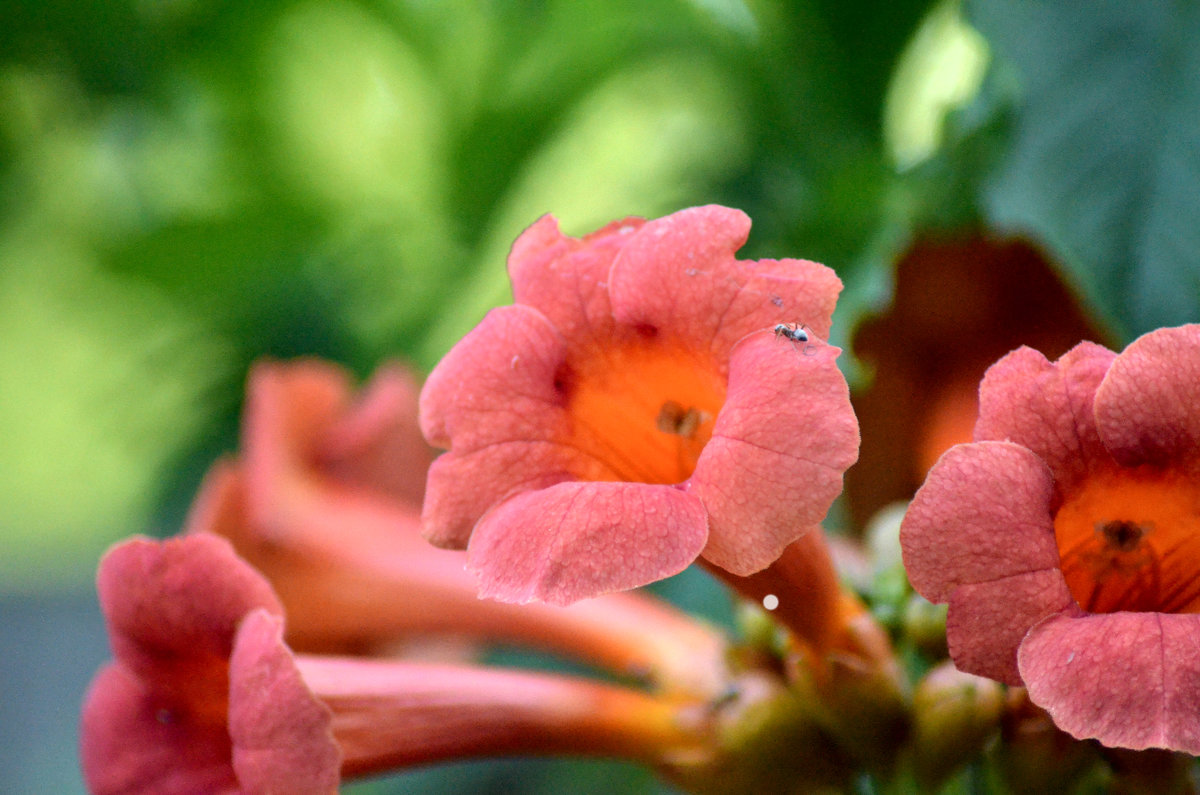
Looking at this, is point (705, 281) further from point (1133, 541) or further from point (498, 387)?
point (1133, 541)

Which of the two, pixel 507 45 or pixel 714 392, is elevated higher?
pixel 507 45

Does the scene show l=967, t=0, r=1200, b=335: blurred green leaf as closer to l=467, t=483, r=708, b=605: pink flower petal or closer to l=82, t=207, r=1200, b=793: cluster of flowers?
l=82, t=207, r=1200, b=793: cluster of flowers

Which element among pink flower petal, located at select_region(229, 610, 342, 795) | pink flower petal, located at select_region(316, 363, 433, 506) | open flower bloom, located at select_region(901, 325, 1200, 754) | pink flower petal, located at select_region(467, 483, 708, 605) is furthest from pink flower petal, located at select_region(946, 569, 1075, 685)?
pink flower petal, located at select_region(316, 363, 433, 506)

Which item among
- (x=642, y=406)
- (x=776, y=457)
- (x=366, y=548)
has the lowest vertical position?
(x=776, y=457)

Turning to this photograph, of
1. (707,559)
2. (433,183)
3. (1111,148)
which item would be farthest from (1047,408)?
(433,183)

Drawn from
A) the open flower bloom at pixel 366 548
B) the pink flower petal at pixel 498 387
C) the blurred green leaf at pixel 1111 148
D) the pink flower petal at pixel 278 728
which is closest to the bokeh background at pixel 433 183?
the blurred green leaf at pixel 1111 148

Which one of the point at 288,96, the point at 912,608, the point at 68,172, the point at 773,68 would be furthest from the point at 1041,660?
the point at 68,172

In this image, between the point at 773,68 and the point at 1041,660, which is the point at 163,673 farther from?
the point at 773,68
